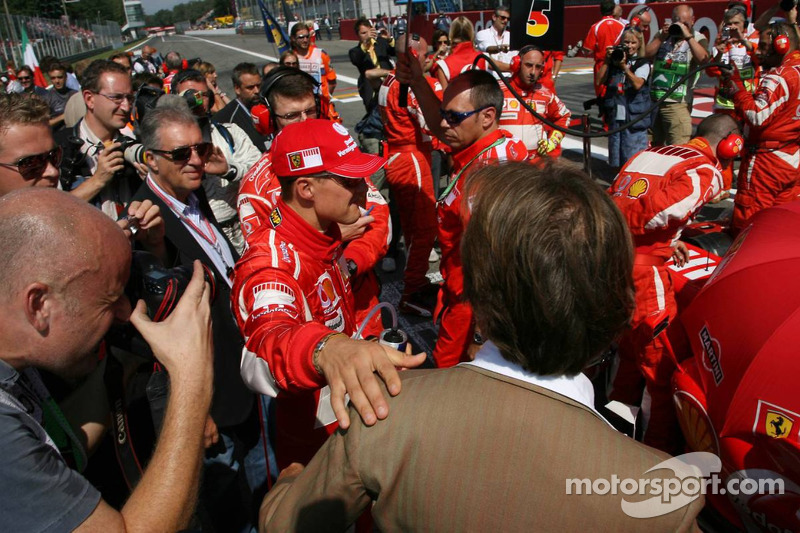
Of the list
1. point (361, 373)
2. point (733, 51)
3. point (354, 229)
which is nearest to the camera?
point (361, 373)

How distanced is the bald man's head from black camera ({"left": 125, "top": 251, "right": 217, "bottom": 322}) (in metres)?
0.28

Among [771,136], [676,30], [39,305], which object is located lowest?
[771,136]

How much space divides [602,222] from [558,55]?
11.7m

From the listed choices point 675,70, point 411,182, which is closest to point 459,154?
point 411,182

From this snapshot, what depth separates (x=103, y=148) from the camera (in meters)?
3.68

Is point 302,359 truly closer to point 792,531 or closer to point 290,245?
point 290,245

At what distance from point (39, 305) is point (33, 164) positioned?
1770mm

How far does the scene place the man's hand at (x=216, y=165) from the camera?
12.1ft

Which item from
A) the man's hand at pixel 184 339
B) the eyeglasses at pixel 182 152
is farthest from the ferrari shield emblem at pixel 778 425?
the eyeglasses at pixel 182 152

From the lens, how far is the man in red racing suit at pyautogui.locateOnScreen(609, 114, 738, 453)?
113 inches

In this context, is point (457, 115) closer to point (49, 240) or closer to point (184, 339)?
point (184, 339)

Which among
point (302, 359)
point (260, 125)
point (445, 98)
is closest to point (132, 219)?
point (302, 359)

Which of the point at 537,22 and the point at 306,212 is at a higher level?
the point at 537,22

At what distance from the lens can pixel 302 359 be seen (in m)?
1.39
